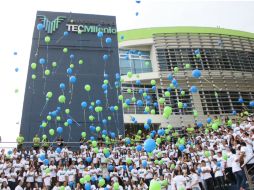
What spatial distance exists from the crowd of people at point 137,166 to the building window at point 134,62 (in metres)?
7.88

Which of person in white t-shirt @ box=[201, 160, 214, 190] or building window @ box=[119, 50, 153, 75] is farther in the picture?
building window @ box=[119, 50, 153, 75]

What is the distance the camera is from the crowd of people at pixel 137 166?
848cm

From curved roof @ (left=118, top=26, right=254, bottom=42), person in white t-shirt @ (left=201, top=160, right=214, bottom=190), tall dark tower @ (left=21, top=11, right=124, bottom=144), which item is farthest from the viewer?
curved roof @ (left=118, top=26, right=254, bottom=42)

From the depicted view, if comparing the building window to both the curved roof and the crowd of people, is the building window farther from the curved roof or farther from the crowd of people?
the crowd of people

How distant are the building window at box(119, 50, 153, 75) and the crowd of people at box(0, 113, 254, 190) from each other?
7.88 metres

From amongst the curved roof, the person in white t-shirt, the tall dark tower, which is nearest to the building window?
the tall dark tower

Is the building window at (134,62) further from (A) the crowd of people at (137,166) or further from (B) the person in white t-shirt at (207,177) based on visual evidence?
(B) the person in white t-shirt at (207,177)

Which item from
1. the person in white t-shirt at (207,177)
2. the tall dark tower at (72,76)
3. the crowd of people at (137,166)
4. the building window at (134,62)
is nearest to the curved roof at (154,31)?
the building window at (134,62)

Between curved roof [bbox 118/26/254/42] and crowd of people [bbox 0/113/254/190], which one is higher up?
curved roof [bbox 118/26/254/42]

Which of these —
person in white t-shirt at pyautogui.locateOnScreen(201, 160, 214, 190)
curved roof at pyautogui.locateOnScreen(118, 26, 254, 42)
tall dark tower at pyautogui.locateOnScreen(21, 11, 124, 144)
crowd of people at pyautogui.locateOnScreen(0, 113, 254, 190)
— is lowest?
person in white t-shirt at pyautogui.locateOnScreen(201, 160, 214, 190)

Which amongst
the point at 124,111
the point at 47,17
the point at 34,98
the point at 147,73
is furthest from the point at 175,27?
the point at 34,98

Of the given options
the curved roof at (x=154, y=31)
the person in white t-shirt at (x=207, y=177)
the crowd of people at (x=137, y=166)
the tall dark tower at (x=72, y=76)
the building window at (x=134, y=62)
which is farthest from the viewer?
the curved roof at (x=154, y=31)

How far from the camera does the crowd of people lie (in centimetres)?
848

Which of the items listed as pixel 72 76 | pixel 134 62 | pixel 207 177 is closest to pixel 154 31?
pixel 134 62
